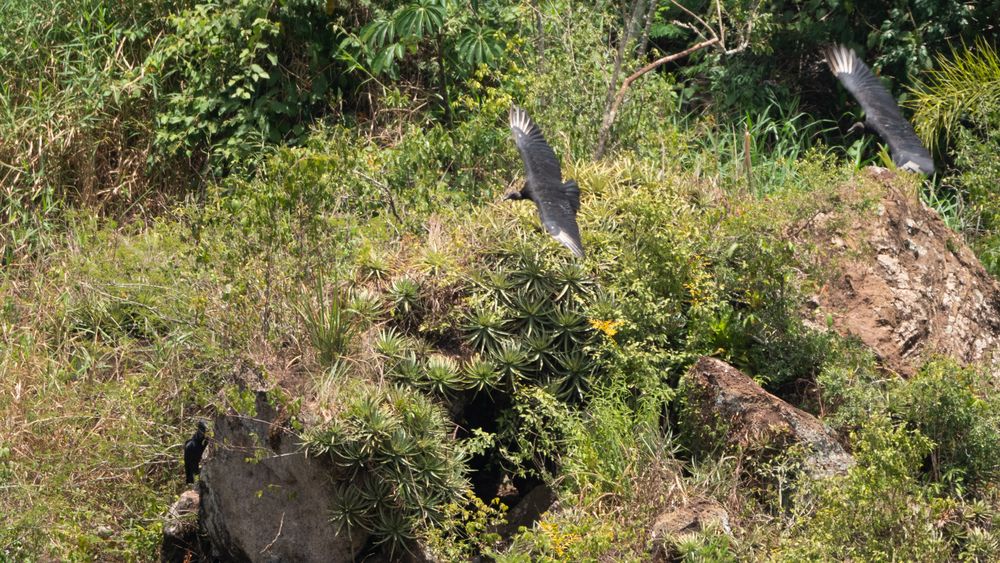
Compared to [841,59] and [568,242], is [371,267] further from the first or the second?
[841,59]

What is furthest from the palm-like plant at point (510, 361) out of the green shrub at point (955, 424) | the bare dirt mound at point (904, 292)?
the green shrub at point (955, 424)

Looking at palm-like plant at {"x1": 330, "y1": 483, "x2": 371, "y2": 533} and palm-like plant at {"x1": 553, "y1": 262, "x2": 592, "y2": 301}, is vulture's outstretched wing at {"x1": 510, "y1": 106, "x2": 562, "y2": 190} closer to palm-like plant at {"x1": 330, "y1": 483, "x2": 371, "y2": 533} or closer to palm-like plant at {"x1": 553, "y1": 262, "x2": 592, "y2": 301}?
palm-like plant at {"x1": 553, "y1": 262, "x2": 592, "y2": 301}

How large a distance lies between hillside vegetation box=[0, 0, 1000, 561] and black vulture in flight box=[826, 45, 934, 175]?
394 mm

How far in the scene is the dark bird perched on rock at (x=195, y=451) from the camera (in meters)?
6.30

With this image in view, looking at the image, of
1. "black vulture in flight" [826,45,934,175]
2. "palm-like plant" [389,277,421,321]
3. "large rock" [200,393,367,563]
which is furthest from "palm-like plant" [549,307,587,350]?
"black vulture in flight" [826,45,934,175]

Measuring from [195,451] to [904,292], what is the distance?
386 cm

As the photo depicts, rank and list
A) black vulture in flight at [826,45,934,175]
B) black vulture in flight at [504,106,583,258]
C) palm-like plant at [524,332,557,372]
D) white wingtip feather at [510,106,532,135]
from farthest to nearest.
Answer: black vulture in flight at [826,45,934,175] → white wingtip feather at [510,106,532,135] → black vulture in flight at [504,106,583,258] → palm-like plant at [524,332,557,372]

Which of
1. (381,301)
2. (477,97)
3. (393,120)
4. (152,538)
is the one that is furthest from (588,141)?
(152,538)

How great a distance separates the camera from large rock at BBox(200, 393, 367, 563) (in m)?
5.69

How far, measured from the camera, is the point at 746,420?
19.4 ft

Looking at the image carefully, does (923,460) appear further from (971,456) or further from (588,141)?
(588,141)

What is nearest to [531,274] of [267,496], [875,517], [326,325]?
[326,325]

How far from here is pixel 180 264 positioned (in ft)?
24.7

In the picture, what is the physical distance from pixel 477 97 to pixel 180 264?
2.45m
